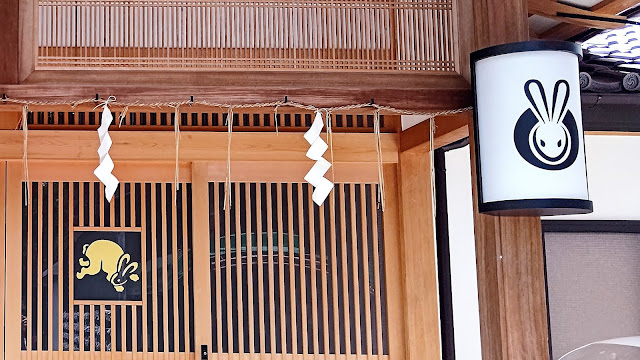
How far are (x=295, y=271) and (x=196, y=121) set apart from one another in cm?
108

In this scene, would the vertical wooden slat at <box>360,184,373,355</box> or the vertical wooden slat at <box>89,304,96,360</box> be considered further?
the vertical wooden slat at <box>360,184,373,355</box>

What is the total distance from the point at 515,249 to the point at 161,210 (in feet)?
7.77

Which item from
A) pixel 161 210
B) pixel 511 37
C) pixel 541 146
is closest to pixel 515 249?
pixel 541 146

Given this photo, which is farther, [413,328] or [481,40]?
[413,328]

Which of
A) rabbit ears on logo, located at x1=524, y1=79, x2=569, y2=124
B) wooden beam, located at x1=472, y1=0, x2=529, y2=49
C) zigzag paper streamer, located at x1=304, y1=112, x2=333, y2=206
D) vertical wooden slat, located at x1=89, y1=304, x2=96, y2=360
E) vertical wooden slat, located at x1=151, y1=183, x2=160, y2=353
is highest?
wooden beam, located at x1=472, y1=0, x2=529, y2=49

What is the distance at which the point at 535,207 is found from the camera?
3.67 metres

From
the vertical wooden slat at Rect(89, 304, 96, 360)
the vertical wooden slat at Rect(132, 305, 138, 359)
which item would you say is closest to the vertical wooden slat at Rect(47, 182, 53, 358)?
the vertical wooden slat at Rect(89, 304, 96, 360)

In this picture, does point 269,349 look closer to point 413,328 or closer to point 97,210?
point 413,328

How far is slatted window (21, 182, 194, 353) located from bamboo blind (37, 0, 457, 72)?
1376 millimetres

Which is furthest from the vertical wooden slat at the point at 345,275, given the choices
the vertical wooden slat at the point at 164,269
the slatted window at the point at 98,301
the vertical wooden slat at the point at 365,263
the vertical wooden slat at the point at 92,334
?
the vertical wooden slat at the point at 92,334

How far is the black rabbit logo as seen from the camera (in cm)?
372

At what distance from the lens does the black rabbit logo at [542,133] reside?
12.2ft

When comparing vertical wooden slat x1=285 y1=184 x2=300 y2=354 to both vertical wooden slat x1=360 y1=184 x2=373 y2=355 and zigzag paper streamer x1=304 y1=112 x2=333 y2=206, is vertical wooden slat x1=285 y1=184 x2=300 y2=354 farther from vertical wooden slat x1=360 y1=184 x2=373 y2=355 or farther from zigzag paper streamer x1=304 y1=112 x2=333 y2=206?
zigzag paper streamer x1=304 y1=112 x2=333 y2=206

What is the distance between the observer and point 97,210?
17.8 feet
